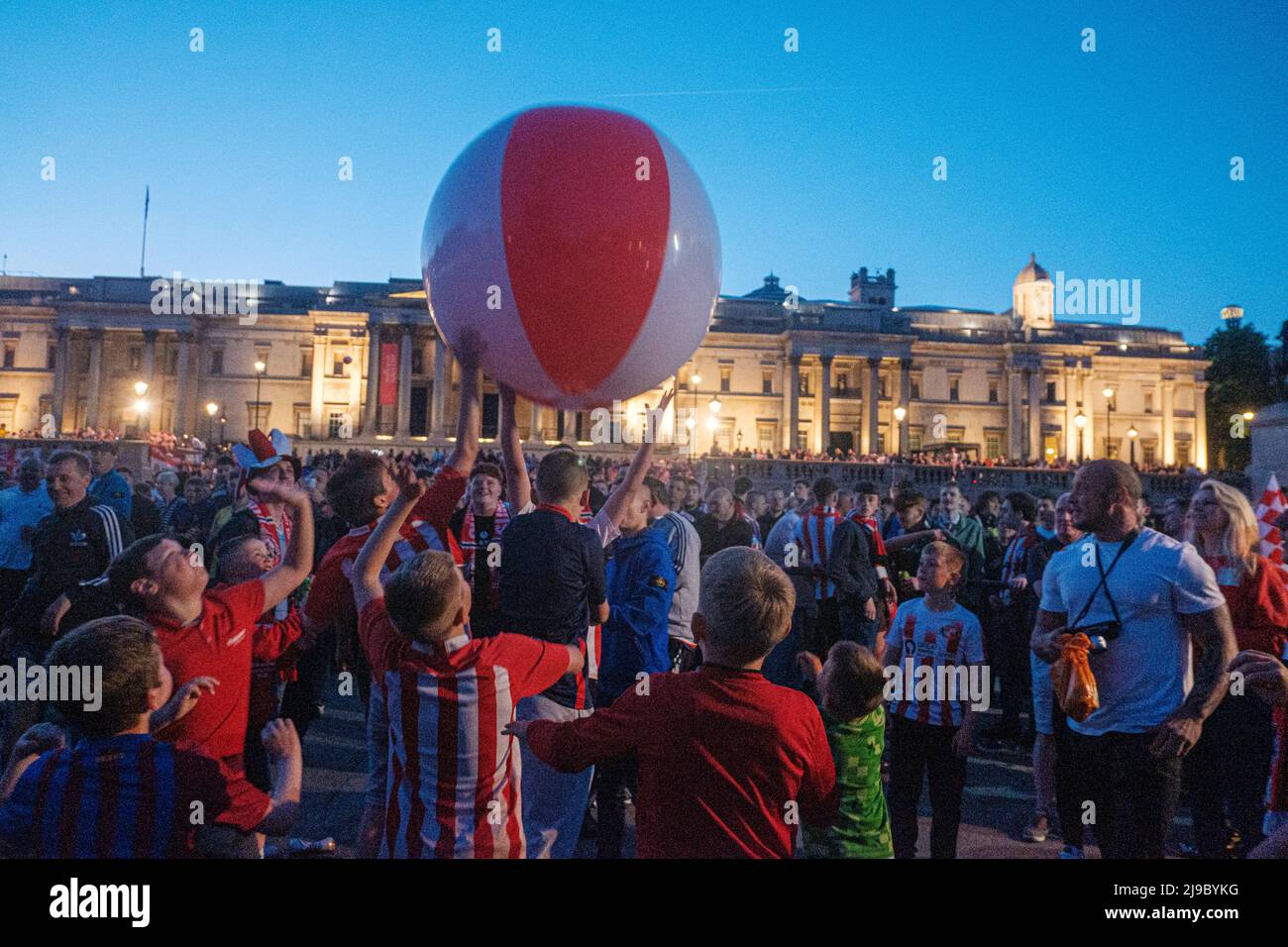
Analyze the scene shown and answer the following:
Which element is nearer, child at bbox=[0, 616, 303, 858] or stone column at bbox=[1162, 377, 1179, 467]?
child at bbox=[0, 616, 303, 858]

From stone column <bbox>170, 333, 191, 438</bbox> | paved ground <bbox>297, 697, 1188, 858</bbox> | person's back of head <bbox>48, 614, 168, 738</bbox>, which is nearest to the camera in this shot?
person's back of head <bbox>48, 614, 168, 738</bbox>

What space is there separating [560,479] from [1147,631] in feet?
7.84

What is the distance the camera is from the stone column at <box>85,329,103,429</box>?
5694cm

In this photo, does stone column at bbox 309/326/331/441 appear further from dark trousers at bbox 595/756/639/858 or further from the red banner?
dark trousers at bbox 595/756/639/858

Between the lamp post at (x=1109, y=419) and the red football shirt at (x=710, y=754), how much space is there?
66.6 m

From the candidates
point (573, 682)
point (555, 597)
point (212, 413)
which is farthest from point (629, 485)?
point (212, 413)

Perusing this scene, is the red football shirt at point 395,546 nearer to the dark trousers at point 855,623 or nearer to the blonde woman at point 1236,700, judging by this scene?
the blonde woman at point 1236,700

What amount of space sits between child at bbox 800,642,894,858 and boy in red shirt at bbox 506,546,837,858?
617 millimetres

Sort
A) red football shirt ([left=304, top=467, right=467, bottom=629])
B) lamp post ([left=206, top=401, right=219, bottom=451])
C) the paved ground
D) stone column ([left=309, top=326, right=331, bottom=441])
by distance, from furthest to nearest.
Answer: stone column ([left=309, top=326, right=331, bottom=441]) < lamp post ([left=206, top=401, right=219, bottom=451]) < the paved ground < red football shirt ([left=304, top=467, right=467, bottom=629])

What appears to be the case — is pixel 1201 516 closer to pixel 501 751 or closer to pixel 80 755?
pixel 501 751

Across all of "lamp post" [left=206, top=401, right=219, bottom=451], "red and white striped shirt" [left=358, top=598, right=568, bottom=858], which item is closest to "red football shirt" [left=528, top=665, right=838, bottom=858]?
Answer: "red and white striped shirt" [left=358, top=598, right=568, bottom=858]

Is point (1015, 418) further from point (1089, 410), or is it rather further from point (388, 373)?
point (388, 373)

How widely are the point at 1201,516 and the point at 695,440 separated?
179 ft
